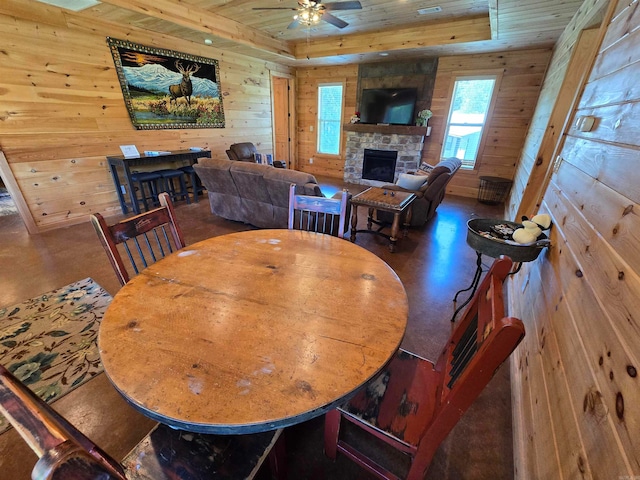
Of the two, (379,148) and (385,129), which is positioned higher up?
(385,129)

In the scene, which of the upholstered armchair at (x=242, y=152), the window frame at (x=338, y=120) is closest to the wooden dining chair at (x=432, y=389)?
the upholstered armchair at (x=242, y=152)

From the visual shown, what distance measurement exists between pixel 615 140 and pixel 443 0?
11.3 feet

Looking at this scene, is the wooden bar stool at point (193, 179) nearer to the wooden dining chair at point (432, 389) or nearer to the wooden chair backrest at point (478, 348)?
the wooden dining chair at point (432, 389)

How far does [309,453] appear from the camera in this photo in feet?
4.06

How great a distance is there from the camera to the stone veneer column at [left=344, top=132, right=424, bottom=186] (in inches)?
213

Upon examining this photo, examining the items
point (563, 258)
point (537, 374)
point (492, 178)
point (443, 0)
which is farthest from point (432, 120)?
point (537, 374)

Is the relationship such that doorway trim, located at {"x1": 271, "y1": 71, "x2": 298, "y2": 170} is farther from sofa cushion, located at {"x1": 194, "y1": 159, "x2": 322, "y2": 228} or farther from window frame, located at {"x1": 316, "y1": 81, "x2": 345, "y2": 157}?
sofa cushion, located at {"x1": 194, "y1": 159, "x2": 322, "y2": 228}

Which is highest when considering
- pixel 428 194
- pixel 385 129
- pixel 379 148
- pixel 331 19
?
pixel 331 19

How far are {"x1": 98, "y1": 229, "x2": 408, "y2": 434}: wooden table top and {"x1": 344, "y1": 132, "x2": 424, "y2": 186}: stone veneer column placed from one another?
481 cm

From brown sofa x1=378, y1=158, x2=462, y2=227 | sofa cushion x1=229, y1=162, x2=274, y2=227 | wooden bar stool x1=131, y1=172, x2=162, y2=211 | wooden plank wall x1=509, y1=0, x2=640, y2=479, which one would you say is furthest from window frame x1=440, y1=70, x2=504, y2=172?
wooden bar stool x1=131, y1=172, x2=162, y2=211

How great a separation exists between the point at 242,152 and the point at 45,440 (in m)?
5.48

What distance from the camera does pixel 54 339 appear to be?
5.93ft

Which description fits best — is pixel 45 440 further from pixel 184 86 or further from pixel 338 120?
pixel 338 120

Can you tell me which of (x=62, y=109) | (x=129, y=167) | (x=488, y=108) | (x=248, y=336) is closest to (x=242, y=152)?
(x=129, y=167)
